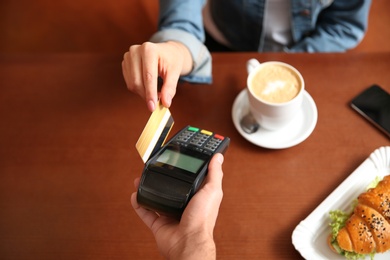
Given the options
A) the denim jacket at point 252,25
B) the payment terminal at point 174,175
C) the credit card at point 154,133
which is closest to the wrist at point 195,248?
the payment terminal at point 174,175

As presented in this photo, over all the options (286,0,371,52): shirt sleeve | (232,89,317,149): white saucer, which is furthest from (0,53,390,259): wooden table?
(286,0,371,52): shirt sleeve

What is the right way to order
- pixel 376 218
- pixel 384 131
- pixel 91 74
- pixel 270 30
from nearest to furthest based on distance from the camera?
pixel 376 218, pixel 384 131, pixel 91 74, pixel 270 30

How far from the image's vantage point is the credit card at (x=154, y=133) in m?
0.62

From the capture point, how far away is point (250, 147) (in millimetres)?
868

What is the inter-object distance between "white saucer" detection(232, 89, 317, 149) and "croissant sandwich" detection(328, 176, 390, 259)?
186 mm

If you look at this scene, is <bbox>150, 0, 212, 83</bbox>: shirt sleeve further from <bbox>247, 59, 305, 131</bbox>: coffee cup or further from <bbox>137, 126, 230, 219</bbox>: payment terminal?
<bbox>137, 126, 230, 219</bbox>: payment terminal

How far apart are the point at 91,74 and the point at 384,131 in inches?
29.0

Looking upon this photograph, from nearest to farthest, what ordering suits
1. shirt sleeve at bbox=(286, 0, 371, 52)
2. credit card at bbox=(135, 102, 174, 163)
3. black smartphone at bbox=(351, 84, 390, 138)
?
credit card at bbox=(135, 102, 174, 163) < black smartphone at bbox=(351, 84, 390, 138) < shirt sleeve at bbox=(286, 0, 371, 52)

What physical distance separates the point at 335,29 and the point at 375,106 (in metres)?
0.33

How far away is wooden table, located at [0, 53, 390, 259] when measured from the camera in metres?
0.77

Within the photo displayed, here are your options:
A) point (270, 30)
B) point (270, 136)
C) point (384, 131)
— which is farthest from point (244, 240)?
point (270, 30)

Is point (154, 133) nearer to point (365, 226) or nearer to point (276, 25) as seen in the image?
point (365, 226)

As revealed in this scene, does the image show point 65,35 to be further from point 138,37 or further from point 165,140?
point 165,140

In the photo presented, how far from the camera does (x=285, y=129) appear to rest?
89cm
